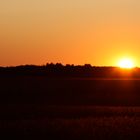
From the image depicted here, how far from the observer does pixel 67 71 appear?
456 feet

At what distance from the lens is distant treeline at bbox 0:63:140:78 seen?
134125 mm

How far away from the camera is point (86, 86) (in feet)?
275

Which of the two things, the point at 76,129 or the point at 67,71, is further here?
the point at 67,71

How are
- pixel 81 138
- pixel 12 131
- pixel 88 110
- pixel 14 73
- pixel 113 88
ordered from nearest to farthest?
pixel 81 138 → pixel 12 131 → pixel 88 110 → pixel 113 88 → pixel 14 73

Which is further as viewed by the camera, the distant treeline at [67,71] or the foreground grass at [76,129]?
the distant treeline at [67,71]

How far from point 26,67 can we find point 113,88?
63.7 m

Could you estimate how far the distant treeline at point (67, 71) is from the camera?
13412cm

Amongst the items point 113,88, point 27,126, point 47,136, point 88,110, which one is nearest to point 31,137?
point 47,136

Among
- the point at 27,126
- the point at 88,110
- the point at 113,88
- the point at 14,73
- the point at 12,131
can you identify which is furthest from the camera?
the point at 14,73

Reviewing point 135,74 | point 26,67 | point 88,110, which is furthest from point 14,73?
point 88,110

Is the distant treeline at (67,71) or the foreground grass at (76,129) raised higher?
the distant treeline at (67,71)

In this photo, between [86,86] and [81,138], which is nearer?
[81,138]

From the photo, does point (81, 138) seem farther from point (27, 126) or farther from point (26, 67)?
point (26, 67)

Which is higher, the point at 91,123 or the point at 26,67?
the point at 26,67
